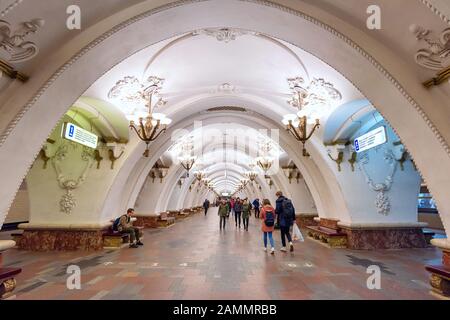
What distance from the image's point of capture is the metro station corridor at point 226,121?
2.91m

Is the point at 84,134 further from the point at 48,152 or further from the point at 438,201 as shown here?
the point at 438,201

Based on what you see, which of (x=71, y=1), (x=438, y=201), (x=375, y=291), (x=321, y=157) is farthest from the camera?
(x=321, y=157)

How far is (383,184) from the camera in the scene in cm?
736

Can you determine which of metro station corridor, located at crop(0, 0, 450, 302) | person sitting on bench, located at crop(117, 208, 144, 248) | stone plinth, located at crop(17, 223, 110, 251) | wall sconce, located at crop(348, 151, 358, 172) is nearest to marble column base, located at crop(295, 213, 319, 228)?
metro station corridor, located at crop(0, 0, 450, 302)

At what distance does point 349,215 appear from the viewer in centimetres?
725

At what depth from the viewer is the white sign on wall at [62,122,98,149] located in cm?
526

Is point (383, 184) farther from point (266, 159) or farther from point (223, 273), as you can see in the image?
point (223, 273)

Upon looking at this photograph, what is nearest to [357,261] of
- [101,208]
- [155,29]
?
[155,29]

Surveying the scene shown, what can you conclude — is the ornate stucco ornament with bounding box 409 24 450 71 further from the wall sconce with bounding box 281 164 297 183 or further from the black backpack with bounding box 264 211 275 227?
Answer: the wall sconce with bounding box 281 164 297 183

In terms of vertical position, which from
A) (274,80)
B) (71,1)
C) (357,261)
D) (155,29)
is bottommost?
(357,261)

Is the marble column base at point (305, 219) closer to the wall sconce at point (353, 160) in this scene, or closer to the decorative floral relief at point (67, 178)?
the wall sconce at point (353, 160)

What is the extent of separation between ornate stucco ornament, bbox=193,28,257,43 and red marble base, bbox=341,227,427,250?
6042 mm

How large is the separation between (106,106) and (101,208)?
2.96m

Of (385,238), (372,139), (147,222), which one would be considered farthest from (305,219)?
(147,222)
